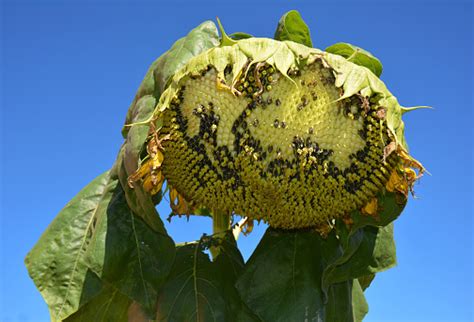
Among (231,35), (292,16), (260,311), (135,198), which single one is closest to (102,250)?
(135,198)

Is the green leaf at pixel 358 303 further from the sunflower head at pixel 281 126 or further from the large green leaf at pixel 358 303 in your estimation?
the sunflower head at pixel 281 126

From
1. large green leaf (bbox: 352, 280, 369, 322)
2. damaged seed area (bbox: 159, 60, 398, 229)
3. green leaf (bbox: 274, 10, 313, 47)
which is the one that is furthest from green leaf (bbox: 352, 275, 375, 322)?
green leaf (bbox: 274, 10, 313, 47)

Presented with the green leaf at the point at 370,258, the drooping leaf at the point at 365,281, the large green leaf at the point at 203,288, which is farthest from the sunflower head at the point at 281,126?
the drooping leaf at the point at 365,281

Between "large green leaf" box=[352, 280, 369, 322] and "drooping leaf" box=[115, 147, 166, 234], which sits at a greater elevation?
"drooping leaf" box=[115, 147, 166, 234]

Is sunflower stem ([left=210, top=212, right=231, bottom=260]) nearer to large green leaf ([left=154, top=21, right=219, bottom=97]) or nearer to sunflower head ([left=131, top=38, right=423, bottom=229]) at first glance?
sunflower head ([left=131, top=38, right=423, bottom=229])

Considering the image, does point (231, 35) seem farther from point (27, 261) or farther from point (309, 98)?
point (27, 261)

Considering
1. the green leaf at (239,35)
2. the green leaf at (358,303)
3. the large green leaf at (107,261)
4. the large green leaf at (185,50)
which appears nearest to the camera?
the large green leaf at (185,50)

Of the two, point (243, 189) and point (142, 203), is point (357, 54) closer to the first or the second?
point (243, 189)
